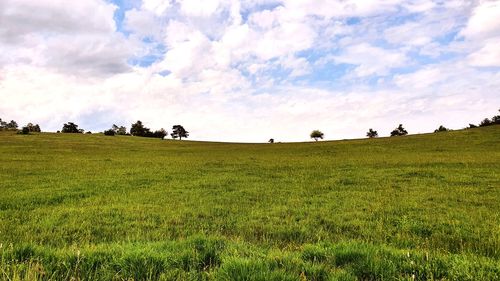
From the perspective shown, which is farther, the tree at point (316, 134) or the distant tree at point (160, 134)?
the distant tree at point (160, 134)

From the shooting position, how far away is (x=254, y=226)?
11.8m

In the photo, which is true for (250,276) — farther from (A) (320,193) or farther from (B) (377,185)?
(B) (377,185)

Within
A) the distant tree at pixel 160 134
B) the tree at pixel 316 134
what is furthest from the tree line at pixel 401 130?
the distant tree at pixel 160 134

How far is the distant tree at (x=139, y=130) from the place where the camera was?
497 feet

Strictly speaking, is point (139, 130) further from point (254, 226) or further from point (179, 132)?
point (254, 226)

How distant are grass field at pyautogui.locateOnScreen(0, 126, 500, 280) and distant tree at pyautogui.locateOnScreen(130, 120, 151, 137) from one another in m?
127

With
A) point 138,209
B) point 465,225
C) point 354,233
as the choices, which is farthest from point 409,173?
point 138,209

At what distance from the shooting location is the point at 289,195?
1852cm

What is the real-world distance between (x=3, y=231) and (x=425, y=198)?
16809mm

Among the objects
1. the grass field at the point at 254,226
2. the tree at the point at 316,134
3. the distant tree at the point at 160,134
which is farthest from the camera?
the distant tree at the point at 160,134

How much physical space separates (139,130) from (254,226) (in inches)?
5850

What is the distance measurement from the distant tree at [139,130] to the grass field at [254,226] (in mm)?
127277

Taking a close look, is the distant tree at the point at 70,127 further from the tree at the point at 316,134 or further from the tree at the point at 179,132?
the tree at the point at 316,134

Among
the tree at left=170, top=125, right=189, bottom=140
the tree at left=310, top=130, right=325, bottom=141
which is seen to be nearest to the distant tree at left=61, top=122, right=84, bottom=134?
the tree at left=170, top=125, right=189, bottom=140
